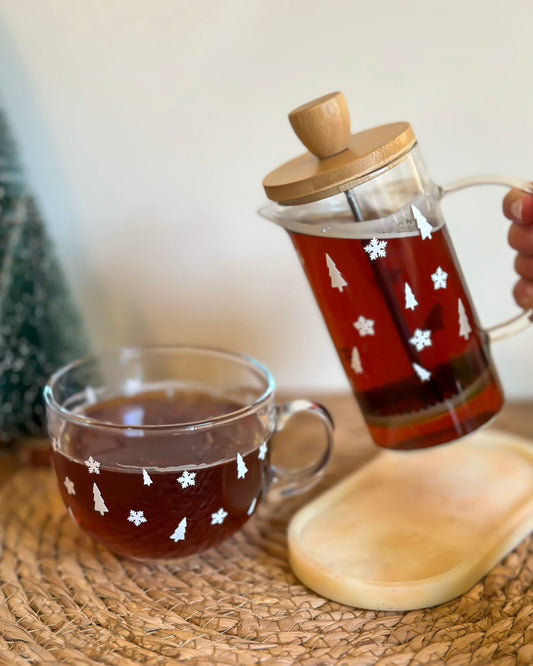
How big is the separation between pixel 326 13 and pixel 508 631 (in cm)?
53

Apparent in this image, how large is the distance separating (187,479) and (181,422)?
0.09 meters

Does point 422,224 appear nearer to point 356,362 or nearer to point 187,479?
point 356,362

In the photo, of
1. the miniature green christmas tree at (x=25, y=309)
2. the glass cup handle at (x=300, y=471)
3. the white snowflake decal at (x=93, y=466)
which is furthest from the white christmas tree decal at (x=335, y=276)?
the miniature green christmas tree at (x=25, y=309)

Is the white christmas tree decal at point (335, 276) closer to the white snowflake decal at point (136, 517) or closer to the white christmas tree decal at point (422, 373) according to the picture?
the white christmas tree decal at point (422, 373)

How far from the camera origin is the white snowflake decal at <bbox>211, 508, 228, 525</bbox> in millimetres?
524

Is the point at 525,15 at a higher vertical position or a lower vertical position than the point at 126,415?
higher

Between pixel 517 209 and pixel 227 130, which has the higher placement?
pixel 227 130

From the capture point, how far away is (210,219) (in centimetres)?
78

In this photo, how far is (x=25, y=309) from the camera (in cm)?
72

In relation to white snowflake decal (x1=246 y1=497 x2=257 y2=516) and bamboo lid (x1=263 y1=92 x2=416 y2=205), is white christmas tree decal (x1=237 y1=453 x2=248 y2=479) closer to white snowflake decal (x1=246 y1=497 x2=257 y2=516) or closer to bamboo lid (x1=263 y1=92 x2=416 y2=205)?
white snowflake decal (x1=246 y1=497 x2=257 y2=516)

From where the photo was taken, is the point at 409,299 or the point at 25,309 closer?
the point at 409,299

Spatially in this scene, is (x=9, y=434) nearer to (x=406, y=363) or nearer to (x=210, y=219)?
(x=210, y=219)

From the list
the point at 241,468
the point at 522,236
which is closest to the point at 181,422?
the point at 241,468

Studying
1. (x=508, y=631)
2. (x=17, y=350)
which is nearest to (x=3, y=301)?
(x=17, y=350)
